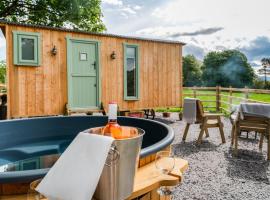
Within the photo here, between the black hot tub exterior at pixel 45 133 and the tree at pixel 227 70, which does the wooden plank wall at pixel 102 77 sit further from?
the tree at pixel 227 70

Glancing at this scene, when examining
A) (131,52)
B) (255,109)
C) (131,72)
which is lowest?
(255,109)

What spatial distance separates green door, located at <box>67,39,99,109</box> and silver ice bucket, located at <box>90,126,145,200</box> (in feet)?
24.3

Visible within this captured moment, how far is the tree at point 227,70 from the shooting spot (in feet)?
162

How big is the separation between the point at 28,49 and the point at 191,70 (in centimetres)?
5280

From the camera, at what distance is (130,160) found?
1.21 metres

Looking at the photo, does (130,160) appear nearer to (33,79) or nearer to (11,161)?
(11,161)

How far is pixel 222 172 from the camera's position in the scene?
14.9 feet

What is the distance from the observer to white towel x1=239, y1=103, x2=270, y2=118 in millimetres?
5407

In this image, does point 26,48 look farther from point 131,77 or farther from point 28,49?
point 131,77

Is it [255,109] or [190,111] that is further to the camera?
[190,111]

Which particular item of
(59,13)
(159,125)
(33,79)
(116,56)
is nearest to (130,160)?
(159,125)

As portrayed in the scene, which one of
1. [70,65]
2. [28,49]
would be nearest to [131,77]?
[70,65]

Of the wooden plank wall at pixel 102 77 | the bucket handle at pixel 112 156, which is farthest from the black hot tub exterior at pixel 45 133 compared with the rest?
the wooden plank wall at pixel 102 77

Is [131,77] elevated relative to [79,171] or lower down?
elevated
